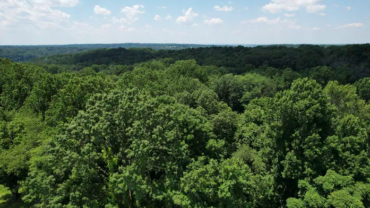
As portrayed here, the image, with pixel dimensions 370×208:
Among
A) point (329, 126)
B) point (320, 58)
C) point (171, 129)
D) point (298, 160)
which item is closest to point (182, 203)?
point (171, 129)

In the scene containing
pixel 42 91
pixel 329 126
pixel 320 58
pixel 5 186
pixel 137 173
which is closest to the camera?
pixel 137 173

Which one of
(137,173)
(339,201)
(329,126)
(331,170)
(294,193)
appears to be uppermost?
(329,126)

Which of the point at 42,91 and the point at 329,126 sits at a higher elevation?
the point at 42,91

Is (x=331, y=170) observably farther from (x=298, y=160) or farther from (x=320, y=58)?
(x=320, y=58)

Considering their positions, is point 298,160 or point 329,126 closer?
point 298,160

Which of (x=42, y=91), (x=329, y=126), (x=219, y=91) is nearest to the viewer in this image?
(x=329, y=126)

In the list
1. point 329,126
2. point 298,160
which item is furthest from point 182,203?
point 329,126

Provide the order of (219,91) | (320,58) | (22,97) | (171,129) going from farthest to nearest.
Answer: (320,58)
(219,91)
(22,97)
(171,129)

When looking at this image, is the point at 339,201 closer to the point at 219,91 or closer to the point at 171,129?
the point at 171,129

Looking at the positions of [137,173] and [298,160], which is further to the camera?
[298,160]
